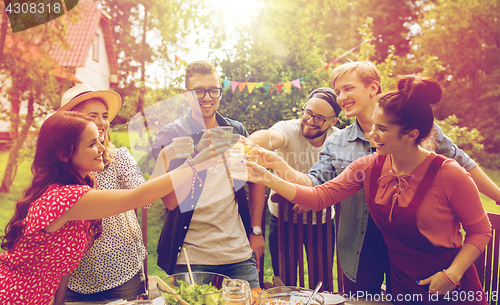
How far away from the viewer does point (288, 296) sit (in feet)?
4.62

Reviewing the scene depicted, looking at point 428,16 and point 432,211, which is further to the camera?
point 428,16

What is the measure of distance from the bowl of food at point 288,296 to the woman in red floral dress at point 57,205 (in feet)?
2.23

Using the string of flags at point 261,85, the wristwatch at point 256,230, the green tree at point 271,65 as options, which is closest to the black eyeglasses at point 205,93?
the wristwatch at point 256,230

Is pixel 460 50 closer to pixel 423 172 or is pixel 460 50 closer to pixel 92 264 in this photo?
pixel 423 172

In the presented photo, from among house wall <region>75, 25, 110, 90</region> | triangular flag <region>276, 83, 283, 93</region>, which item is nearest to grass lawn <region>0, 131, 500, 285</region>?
triangular flag <region>276, 83, 283, 93</region>

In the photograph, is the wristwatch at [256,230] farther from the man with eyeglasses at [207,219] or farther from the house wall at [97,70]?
the house wall at [97,70]

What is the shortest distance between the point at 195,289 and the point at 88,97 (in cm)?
146

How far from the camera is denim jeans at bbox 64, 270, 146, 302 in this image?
2148mm

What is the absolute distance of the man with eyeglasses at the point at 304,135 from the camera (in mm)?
2850

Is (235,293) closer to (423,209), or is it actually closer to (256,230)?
(423,209)

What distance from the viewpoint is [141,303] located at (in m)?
1.57

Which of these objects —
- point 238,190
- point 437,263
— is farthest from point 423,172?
point 238,190

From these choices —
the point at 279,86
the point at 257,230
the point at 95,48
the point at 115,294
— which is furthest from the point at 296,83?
the point at 95,48

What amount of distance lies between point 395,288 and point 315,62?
4.24m
